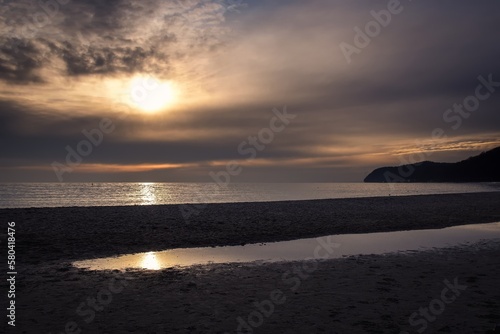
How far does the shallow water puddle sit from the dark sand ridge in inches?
65.9

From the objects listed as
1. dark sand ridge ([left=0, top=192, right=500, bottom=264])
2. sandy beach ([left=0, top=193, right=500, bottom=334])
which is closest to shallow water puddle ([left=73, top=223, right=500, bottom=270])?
sandy beach ([left=0, top=193, right=500, bottom=334])

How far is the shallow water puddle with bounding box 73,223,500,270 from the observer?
17516mm

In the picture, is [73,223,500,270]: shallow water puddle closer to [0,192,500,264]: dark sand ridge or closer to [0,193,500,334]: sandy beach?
[0,193,500,334]: sandy beach

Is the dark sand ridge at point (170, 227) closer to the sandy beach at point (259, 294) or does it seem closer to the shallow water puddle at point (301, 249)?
the sandy beach at point (259, 294)

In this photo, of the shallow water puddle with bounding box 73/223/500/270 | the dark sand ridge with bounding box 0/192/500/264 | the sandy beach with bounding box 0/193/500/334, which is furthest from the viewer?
the dark sand ridge with bounding box 0/192/500/264

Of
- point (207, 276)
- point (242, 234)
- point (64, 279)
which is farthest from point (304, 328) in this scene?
point (242, 234)

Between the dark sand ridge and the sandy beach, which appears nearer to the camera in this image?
the sandy beach

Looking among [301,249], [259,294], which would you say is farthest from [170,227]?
[259,294]

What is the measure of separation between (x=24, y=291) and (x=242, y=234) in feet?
51.3

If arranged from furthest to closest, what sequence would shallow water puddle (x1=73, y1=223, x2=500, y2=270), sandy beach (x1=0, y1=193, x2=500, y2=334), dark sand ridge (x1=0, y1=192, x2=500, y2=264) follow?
1. dark sand ridge (x1=0, y1=192, x2=500, y2=264)
2. shallow water puddle (x1=73, y1=223, x2=500, y2=270)
3. sandy beach (x1=0, y1=193, x2=500, y2=334)

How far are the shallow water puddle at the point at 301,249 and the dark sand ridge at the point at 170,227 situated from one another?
1.67 m

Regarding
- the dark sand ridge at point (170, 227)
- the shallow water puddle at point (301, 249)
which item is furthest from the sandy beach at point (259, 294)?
the shallow water puddle at point (301, 249)

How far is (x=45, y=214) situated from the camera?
35625 mm

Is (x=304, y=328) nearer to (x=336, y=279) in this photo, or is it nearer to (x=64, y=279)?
(x=336, y=279)
